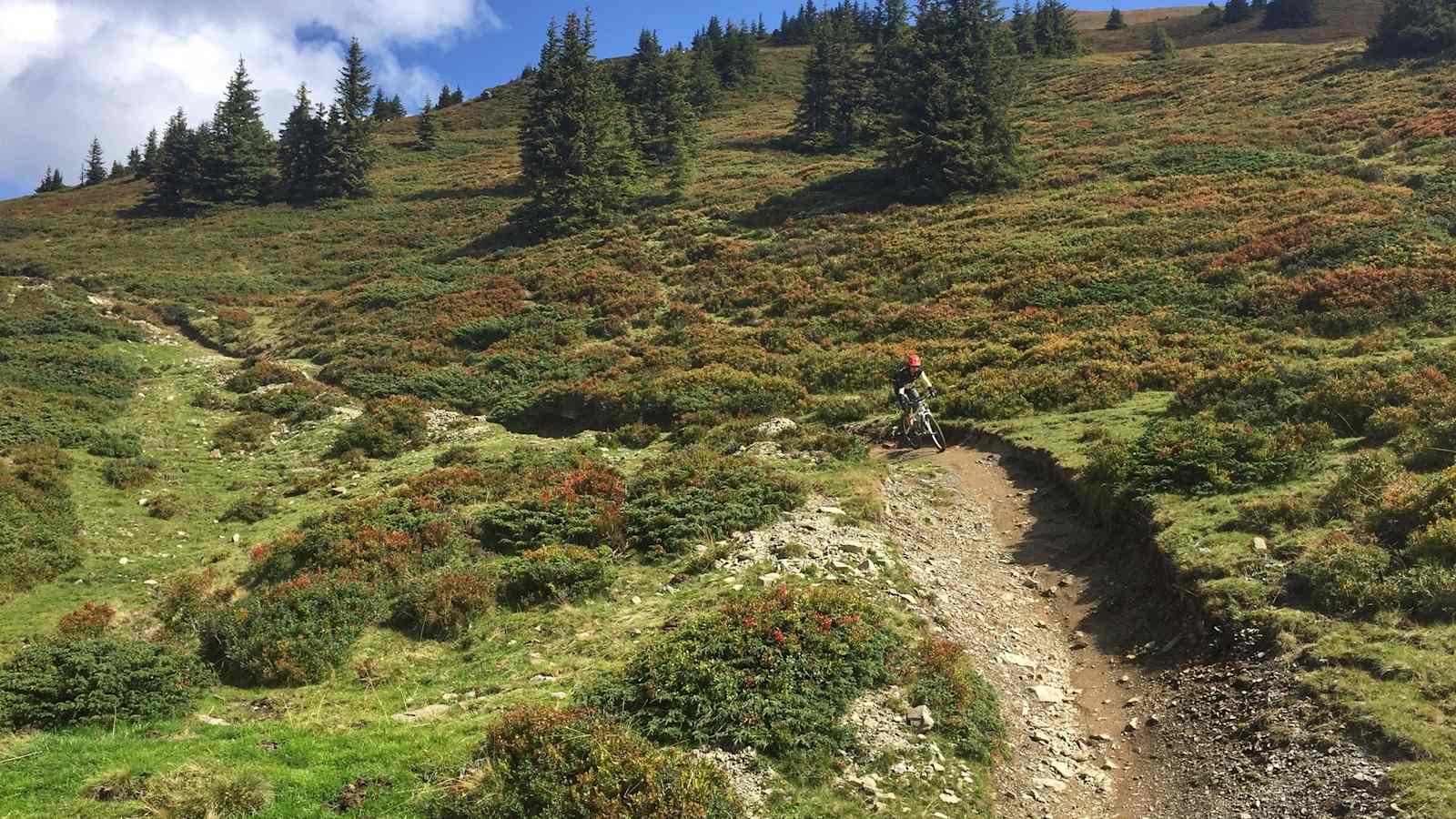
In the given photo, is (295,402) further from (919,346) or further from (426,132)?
(426,132)

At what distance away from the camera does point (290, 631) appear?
10.6m

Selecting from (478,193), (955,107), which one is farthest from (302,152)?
(955,107)

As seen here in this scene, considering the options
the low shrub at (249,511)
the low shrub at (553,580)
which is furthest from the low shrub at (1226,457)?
the low shrub at (249,511)

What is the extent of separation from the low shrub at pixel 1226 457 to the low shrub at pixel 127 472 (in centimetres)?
2207

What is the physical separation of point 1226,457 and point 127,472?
2372 cm

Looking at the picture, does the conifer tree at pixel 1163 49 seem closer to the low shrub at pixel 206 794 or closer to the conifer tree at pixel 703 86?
the conifer tree at pixel 703 86

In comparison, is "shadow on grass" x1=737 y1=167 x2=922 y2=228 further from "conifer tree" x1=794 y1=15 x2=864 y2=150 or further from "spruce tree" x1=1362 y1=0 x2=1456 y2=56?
"spruce tree" x1=1362 y1=0 x2=1456 y2=56

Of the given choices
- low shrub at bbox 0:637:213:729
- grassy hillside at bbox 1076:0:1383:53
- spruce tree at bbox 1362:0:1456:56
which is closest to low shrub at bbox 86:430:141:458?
low shrub at bbox 0:637:213:729

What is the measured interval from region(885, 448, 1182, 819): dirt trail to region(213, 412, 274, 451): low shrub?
1878 centimetres

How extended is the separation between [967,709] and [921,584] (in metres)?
3.10

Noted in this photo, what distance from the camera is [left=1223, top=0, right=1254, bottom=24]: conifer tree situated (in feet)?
352

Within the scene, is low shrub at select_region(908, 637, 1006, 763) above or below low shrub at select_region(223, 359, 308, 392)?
below

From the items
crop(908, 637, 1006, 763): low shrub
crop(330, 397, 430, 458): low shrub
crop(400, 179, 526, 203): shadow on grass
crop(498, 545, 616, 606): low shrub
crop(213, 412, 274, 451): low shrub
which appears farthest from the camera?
crop(400, 179, 526, 203): shadow on grass

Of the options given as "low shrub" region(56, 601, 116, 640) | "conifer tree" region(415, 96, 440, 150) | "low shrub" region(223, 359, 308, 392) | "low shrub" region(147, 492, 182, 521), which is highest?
"conifer tree" region(415, 96, 440, 150)
